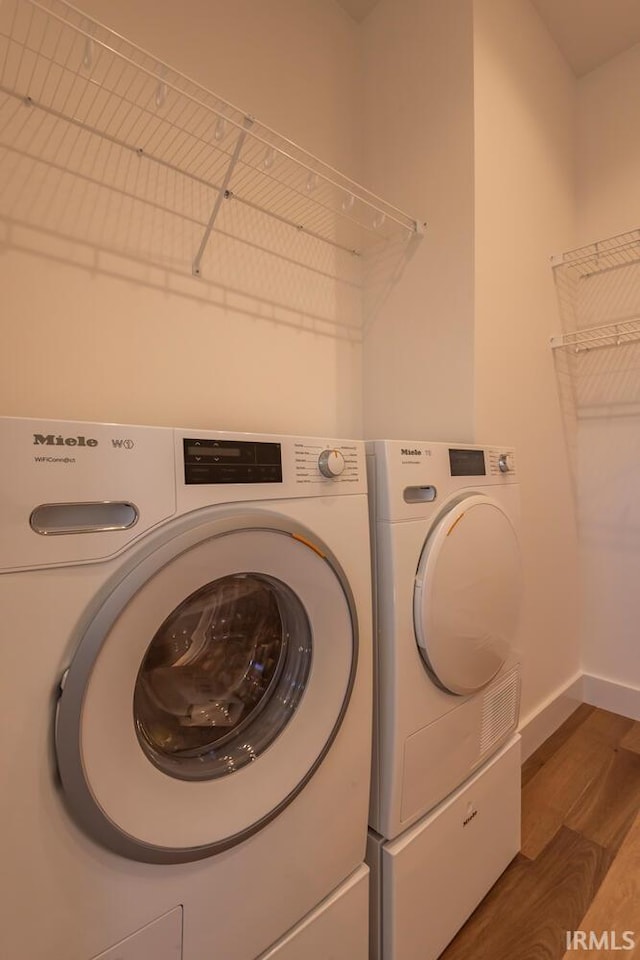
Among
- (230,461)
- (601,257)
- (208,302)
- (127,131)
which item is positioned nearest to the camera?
(230,461)

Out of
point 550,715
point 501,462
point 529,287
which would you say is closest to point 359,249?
point 529,287

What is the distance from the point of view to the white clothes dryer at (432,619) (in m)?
0.92

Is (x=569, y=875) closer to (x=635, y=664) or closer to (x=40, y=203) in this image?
(x=635, y=664)

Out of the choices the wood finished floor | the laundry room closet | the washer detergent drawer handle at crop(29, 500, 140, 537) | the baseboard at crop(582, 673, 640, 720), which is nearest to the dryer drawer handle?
the laundry room closet

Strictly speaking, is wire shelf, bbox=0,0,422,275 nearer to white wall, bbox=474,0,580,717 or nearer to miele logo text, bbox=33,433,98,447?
white wall, bbox=474,0,580,717

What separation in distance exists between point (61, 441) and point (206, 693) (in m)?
0.54

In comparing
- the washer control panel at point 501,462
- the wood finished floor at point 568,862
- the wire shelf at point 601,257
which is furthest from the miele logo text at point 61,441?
the wire shelf at point 601,257

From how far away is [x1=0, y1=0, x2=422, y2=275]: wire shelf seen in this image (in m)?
0.99

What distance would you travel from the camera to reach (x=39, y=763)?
52 cm

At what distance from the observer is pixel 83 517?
562 millimetres

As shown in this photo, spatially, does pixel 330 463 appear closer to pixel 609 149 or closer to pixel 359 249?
pixel 359 249

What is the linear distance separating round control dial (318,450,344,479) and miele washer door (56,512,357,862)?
0.41 feet

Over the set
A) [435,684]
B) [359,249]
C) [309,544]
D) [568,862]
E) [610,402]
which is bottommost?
[568,862]

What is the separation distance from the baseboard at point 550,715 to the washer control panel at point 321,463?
1.35 meters
